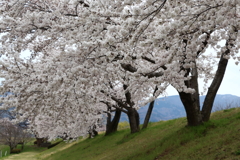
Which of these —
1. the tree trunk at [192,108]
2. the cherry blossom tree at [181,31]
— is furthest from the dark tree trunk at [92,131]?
the cherry blossom tree at [181,31]

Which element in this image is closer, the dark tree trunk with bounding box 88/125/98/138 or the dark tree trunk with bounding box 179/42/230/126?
the dark tree trunk with bounding box 179/42/230/126

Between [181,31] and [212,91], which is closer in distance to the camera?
[181,31]

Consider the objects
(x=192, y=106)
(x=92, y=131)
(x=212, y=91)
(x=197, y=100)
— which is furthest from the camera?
(x=92, y=131)

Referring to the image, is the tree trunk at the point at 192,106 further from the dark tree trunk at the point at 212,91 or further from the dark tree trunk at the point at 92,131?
the dark tree trunk at the point at 92,131

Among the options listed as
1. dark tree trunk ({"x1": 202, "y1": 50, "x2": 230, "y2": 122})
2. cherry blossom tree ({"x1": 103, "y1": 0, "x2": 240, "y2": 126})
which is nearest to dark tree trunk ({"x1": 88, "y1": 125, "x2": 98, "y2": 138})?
dark tree trunk ({"x1": 202, "y1": 50, "x2": 230, "y2": 122})

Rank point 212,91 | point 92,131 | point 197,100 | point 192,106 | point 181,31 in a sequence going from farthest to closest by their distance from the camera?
point 92,131, point 212,91, point 197,100, point 192,106, point 181,31

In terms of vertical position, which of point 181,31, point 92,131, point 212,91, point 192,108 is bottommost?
point 92,131

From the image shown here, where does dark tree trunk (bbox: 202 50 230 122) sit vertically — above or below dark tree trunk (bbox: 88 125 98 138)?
above

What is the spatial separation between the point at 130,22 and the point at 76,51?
380cm

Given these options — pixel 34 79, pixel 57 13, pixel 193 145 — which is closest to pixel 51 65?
pixel 34 79

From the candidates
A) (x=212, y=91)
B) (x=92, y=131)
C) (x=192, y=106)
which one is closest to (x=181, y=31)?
(x=192, y=106)

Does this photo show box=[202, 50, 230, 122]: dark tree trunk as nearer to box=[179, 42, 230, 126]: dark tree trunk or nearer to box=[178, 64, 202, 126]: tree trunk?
box=[179, 42, 230, 126]: dark tree trunk

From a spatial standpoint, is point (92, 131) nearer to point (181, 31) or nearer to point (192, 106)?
point (192, 106)

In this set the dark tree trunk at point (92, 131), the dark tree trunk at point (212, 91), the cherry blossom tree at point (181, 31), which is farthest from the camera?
the dark tree trunk at point (92, 131)
